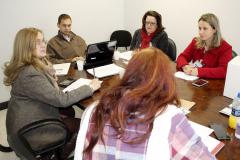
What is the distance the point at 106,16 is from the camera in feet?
14.2

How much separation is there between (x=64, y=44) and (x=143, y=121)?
7.91ft

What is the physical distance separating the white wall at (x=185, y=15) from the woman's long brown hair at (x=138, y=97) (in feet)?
8.93

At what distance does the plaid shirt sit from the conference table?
270 millimetres

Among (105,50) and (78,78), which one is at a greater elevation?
(105,50)

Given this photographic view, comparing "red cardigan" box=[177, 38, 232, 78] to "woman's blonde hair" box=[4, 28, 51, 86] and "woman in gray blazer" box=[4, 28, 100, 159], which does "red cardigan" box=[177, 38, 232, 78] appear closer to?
"woman in gray blazer" box=[4, 28, 100, 159]

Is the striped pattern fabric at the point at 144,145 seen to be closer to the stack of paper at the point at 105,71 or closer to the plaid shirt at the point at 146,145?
the plaid shirt at the point at 146,145

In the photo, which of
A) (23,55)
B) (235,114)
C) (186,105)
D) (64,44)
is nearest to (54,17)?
(64,44)

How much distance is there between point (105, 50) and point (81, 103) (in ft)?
2.35

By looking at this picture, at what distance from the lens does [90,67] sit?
2428mm

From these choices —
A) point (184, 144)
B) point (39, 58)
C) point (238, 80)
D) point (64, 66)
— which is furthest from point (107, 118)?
point (64, 66)

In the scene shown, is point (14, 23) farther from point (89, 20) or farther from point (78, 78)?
point (78, 78)

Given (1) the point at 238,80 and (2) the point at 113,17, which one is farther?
(2) the point at 113,17

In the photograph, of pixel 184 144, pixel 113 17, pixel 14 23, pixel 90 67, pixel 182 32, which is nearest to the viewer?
pixel 184 144

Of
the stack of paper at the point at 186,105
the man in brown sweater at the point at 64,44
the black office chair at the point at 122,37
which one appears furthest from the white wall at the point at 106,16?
the stack of paper at the point at 186,105
